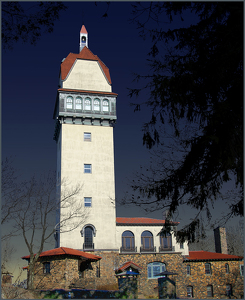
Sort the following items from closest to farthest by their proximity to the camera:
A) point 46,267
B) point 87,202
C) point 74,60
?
point 46,267
point 87,202
point 74,60

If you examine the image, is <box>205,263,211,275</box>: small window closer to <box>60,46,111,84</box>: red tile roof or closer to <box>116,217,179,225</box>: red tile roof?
<box>116,217,179,225</box>: red tile roof

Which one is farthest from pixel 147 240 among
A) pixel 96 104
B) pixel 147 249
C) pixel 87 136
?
pixel 96 104

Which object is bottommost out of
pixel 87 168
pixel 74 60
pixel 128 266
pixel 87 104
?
pixel 128 266

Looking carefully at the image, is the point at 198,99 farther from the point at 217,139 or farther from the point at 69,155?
the point at 69,155

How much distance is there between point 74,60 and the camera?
43.5 m

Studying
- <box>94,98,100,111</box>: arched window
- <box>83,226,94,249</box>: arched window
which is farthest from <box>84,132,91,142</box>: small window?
<box>83,226,94,249</box>: arched window

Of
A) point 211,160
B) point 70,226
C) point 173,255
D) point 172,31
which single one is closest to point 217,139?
point 211,160

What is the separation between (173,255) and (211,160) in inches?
1240

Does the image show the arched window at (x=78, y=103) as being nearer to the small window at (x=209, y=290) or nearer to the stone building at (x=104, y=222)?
the stone building at (x=104, y=222)

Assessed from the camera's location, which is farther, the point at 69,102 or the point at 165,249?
the point at 69,102

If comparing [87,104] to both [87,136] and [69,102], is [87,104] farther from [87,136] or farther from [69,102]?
[87,136]

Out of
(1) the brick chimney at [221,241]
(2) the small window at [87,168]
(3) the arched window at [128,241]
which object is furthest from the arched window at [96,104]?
(1) the brick chimney at [221,241]

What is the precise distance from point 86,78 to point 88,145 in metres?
8.57

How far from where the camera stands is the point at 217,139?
917 centimetres
